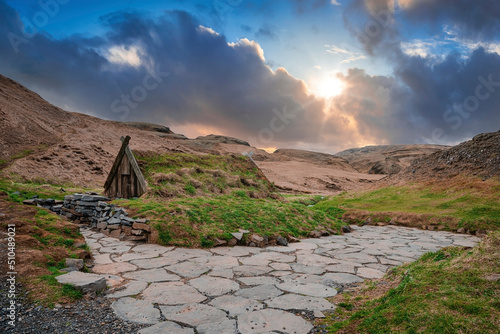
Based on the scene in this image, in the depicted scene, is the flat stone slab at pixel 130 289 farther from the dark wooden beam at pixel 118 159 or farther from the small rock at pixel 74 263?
the dark wooden beam at pixel 118 159

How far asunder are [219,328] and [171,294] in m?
1.05

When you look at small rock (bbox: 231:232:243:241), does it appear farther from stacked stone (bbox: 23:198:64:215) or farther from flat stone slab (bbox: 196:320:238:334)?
stacked stone (bbox: 23:198:64:215)

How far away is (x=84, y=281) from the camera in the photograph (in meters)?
3.19

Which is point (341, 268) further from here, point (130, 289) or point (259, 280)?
point (130, 289)

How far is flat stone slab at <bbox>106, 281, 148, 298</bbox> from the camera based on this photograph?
125 inches

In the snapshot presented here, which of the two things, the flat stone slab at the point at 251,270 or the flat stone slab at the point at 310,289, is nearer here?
the flat stone slab at the point at 310,289

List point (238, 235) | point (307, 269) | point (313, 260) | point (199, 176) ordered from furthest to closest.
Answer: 1. point (199, 176)
2. point (238, 235)
3. point (313, 260)
4. point (307, 269)

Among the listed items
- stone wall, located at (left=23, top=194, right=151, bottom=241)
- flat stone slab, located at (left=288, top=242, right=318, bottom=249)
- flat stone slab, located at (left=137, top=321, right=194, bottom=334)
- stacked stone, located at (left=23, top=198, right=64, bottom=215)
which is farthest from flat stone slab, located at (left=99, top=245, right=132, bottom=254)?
stacked stone, located at (left=23, top=198, right=64, bottom=215)

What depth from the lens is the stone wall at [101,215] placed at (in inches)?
239

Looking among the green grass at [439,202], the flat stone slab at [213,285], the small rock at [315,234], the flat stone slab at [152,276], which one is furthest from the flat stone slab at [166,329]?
the green grass at [439,202]

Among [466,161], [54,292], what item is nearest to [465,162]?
[466,161]

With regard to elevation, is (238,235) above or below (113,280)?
above

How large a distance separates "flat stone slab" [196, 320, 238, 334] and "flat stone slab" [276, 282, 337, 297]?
113 centimetres

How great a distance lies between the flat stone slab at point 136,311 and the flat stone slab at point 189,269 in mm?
1005
